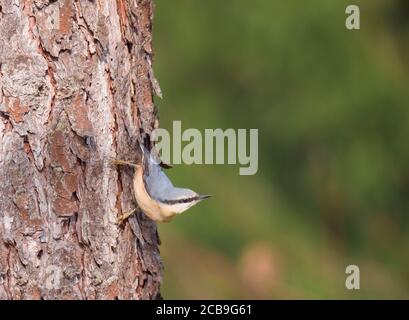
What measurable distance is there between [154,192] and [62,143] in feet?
0.85

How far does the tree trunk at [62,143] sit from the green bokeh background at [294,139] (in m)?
1.42

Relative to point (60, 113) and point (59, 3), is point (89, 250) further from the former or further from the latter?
point (59, 3)

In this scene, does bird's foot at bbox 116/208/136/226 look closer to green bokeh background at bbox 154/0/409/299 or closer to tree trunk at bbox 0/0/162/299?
tree trunk at bbox 0/0/162/299

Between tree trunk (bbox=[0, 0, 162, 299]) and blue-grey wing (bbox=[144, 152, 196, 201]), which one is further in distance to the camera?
blue-grey wing (bbox=[144, 152, 196, 201])

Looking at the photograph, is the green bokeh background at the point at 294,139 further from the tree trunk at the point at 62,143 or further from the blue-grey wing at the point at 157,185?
the tree trunk at the point at 62,143

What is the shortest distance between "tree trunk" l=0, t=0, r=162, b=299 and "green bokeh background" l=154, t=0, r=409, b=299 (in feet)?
4.66

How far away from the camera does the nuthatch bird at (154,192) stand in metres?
2.09

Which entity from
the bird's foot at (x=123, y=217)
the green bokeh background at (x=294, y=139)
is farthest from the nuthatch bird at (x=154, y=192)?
the green bokeh background at (x=294, y=139)

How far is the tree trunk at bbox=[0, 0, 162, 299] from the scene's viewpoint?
1955 millimetres

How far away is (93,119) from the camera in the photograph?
78.9 inches

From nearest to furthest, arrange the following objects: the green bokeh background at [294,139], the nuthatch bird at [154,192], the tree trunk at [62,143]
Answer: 1. the tree trunk at [62,143]
2. the nuthatch bird at [154,192]
3. the green bokeh background at [294,139]

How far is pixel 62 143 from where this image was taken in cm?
198

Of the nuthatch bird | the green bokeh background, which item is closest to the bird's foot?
the nuthatch bird

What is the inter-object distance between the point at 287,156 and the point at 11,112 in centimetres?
195
